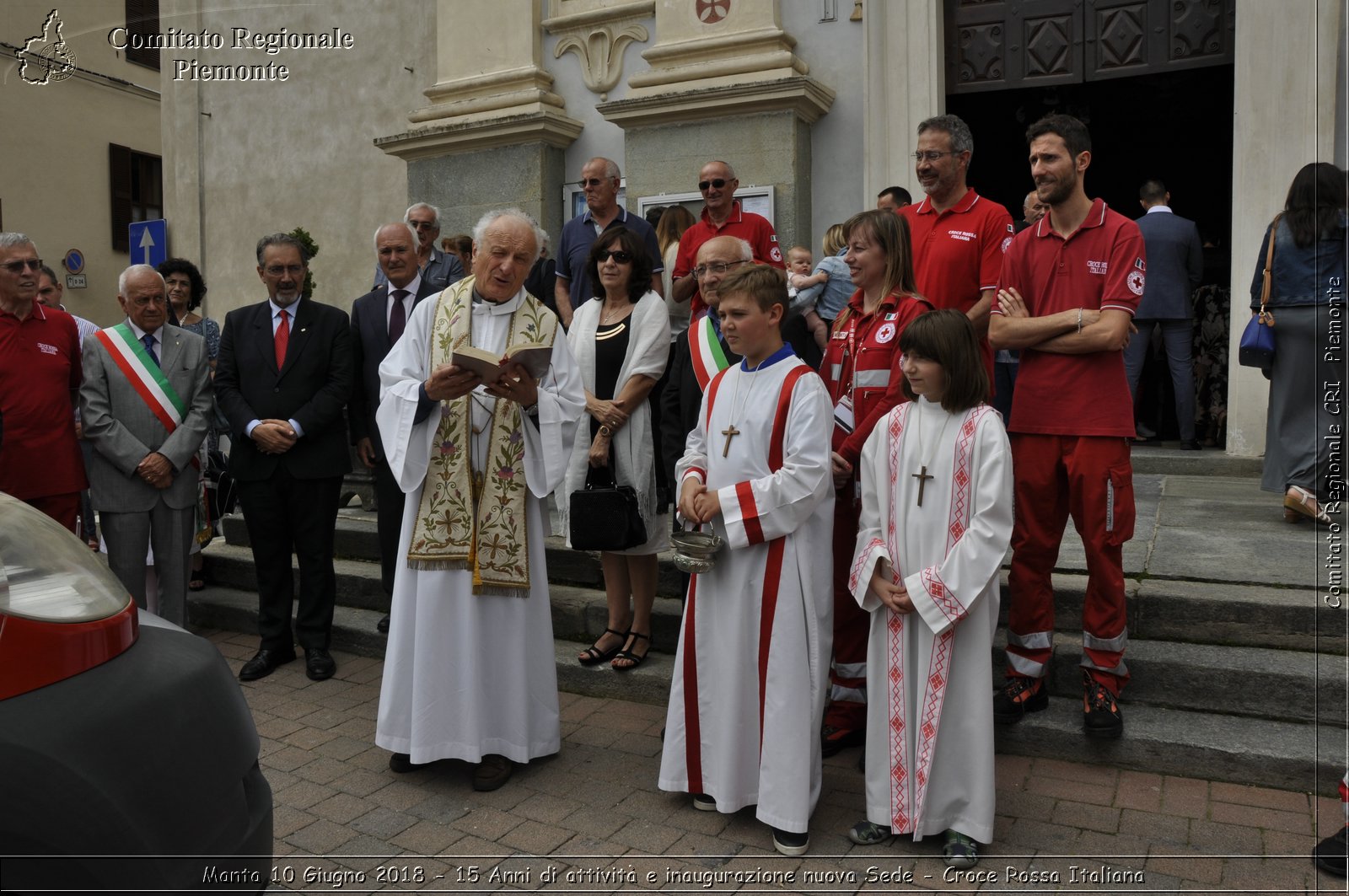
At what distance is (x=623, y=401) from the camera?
4.88m

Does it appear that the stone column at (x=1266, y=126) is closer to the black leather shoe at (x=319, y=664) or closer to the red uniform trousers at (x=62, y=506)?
the black leather shoe at (x=319, y=664)

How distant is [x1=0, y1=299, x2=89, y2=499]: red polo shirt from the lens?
5.20 metres

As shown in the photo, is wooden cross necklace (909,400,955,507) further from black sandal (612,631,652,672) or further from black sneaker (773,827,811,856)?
black sandal (612,631,652,672)

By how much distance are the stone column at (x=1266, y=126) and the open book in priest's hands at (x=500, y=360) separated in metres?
5.47

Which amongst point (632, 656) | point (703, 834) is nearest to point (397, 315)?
point (632, 656)

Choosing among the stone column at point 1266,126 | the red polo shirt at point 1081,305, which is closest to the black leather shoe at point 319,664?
the red polo shirt at point 1081,305

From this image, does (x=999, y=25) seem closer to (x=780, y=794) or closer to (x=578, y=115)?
(x=578, y=115)

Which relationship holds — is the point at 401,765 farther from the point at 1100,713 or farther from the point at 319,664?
the point at 1100,713

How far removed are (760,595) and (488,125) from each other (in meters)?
6.93

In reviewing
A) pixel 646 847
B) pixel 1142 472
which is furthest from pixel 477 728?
pixel 1142 472

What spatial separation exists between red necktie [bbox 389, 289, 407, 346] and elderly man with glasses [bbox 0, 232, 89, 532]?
165cm

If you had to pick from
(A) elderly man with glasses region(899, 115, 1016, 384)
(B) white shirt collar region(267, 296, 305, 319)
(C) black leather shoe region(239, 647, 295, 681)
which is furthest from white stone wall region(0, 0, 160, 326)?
(A) elderly man with glasses region(899, 115, 1016, 384)

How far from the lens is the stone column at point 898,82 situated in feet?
26.4

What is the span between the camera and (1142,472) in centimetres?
758
